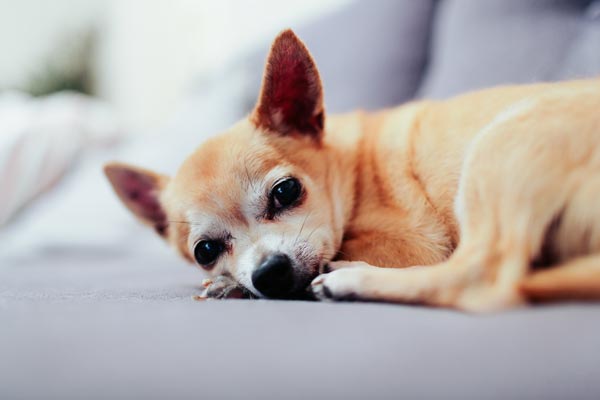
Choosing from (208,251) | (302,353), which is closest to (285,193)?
(208,251)

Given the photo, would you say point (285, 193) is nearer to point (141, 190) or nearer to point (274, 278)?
point (274, 278)

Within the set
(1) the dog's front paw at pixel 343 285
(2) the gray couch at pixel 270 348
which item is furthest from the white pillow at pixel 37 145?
(1) the dog's front paw at pixel 343 285

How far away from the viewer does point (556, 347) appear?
1.69 feet

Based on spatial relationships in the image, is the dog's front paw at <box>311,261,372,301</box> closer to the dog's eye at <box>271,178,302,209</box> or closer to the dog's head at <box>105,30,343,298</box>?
the dog's head at <box>105,30,343,298</box>

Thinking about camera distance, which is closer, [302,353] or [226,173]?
[302,353]

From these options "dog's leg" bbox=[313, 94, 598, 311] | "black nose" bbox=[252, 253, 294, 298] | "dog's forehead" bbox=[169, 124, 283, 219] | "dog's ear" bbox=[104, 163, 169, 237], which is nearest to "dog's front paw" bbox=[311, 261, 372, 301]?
"dog's leg" bbox=[313, 94, 598, 311]

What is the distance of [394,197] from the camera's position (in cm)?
121

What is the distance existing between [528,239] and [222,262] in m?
0.76

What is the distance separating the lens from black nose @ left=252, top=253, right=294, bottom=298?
1.00 metres

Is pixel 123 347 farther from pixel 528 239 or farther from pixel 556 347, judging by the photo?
pixel 528 239

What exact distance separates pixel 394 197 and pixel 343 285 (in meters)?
0.42

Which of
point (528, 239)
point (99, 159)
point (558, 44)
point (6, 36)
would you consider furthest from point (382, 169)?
point (6, 36)

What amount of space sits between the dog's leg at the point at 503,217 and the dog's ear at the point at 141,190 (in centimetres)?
85

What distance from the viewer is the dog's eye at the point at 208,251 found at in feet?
4.08
